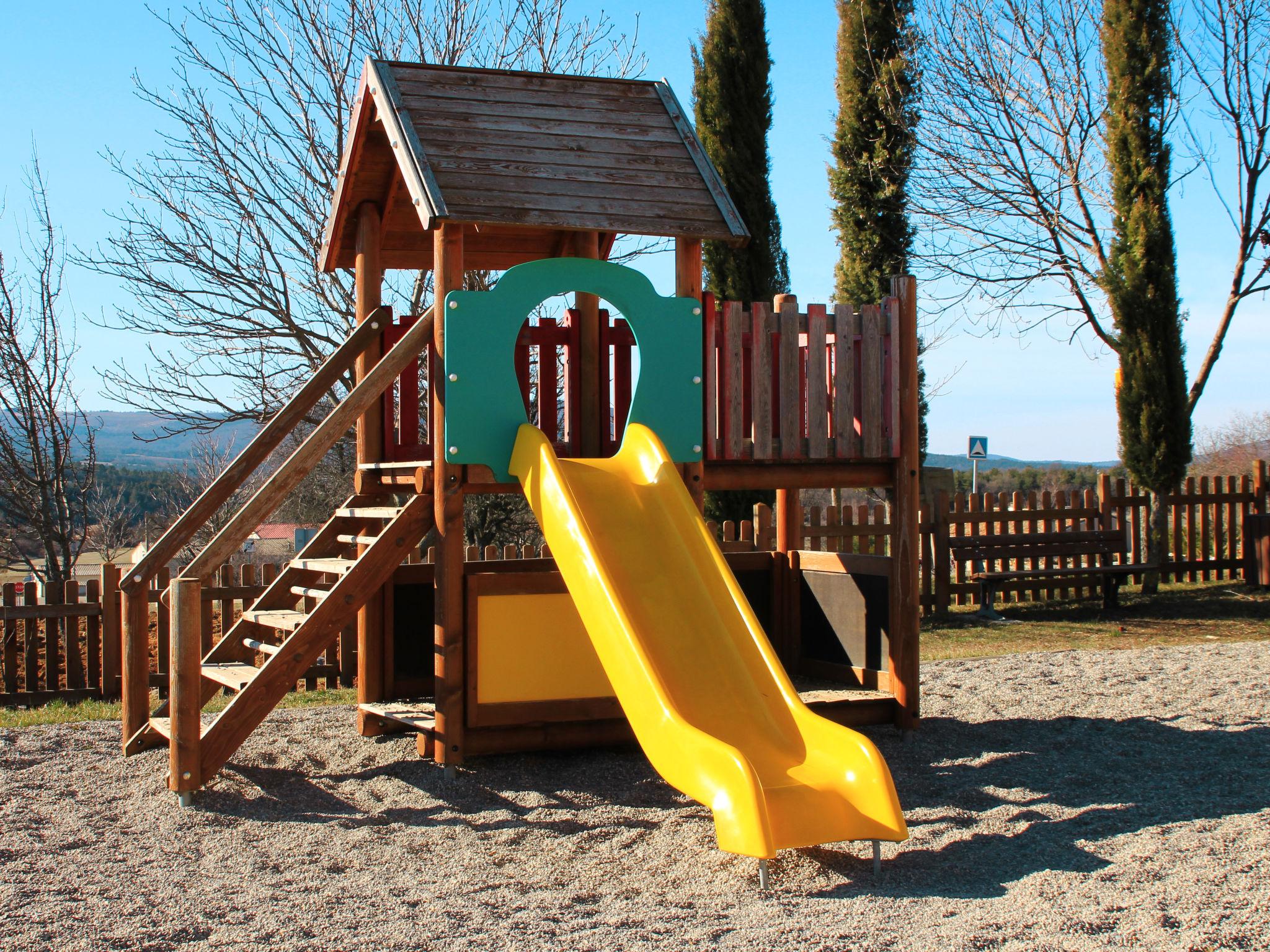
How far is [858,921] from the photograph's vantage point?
3889 millimetres

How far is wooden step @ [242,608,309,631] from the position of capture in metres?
6.19

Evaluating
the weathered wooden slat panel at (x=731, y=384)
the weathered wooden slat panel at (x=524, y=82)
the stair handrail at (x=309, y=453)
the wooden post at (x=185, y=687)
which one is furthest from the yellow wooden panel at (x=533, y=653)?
the weathered wooden slat panel at (x=524, y=82)

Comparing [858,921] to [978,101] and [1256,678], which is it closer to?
[1256,678]

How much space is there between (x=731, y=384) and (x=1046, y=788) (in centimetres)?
287

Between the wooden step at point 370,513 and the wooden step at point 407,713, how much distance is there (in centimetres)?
117

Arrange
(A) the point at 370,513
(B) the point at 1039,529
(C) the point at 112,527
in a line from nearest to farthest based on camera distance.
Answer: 1. (A) the point at 370,513
2. (B) the point at 1039,529
3. (C) the point at 112,527

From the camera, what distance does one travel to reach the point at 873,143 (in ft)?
55.5

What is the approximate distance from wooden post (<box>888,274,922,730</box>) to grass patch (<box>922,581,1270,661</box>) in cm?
317

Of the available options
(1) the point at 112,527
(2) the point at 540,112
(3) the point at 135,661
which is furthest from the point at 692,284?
(1) the point at 112,527

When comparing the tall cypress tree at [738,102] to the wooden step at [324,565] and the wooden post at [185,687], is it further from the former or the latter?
the wooden post at [185,687]

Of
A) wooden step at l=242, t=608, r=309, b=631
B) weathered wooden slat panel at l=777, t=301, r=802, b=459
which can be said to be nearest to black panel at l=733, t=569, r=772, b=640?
weathered wooden slat panel at l=777, t=301, r=802, b=459

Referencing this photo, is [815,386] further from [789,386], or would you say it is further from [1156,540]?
[1156,540]

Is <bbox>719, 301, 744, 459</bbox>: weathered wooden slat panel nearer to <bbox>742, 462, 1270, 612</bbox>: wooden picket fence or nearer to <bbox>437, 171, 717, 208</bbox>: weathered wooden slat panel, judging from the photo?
<bbox>437, 171, 717, 208</bbox>: weathered wooden slat panel

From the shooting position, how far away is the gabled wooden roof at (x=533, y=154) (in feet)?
21.6
